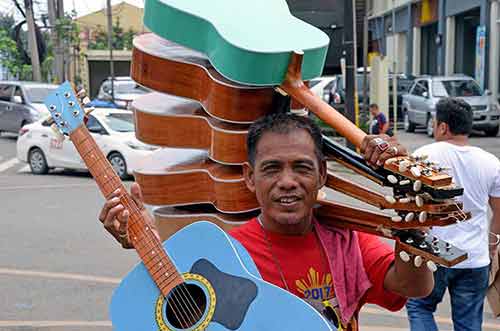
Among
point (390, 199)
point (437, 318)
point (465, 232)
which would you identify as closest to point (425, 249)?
point (390, 199)

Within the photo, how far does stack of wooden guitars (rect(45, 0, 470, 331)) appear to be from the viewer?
1.95 m

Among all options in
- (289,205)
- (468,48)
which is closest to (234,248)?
(289,205)

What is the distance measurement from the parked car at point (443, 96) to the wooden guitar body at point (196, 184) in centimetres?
1671

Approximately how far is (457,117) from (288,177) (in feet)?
8.02

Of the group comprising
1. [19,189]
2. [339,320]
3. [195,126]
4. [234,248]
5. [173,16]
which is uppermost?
[173,16]

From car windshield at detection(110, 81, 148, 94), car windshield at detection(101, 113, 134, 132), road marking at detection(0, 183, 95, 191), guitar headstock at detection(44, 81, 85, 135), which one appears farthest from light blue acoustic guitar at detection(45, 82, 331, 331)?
car windshield at detection(110, 81, 148, 94)

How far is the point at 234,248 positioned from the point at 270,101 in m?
0.77

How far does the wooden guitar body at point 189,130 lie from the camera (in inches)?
112

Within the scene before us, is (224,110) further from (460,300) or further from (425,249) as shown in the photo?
(460,300)

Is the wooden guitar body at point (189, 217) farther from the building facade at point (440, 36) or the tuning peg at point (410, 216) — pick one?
the building facade at point (440, 36)

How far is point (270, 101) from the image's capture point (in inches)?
107

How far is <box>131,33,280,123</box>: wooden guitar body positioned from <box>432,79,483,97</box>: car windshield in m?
18.4

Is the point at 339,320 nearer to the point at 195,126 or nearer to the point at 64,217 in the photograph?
the point at 195,126

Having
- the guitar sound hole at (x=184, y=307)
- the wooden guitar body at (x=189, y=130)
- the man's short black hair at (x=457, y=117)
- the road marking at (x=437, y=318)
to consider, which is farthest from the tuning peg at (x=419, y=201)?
the road marking at (x=437, y=318)
